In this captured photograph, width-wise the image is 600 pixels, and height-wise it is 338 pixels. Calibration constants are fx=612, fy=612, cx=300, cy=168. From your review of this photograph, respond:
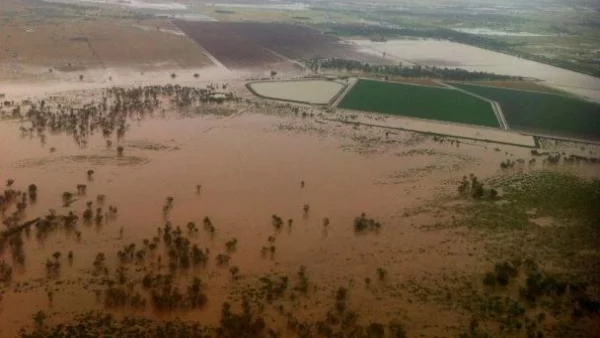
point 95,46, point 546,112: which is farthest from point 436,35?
point 95,46

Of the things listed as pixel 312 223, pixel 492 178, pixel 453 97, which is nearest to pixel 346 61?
pixel 453 97

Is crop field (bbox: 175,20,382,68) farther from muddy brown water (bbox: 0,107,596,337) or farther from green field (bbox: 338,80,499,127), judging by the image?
muddy brown water (bbox: 0,107,596,337)

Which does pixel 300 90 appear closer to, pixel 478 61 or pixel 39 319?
pixel 478 61

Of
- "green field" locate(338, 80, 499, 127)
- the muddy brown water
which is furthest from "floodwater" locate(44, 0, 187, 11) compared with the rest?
the muddy brown water

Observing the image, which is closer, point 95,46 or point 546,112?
point 546,112

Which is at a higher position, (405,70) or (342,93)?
(405,70)

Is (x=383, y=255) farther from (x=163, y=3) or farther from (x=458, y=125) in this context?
(x=163, y=3)

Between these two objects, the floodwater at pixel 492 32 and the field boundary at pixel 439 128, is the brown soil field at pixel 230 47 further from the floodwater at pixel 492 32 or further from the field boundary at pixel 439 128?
the floodwater at pixel 492 32
